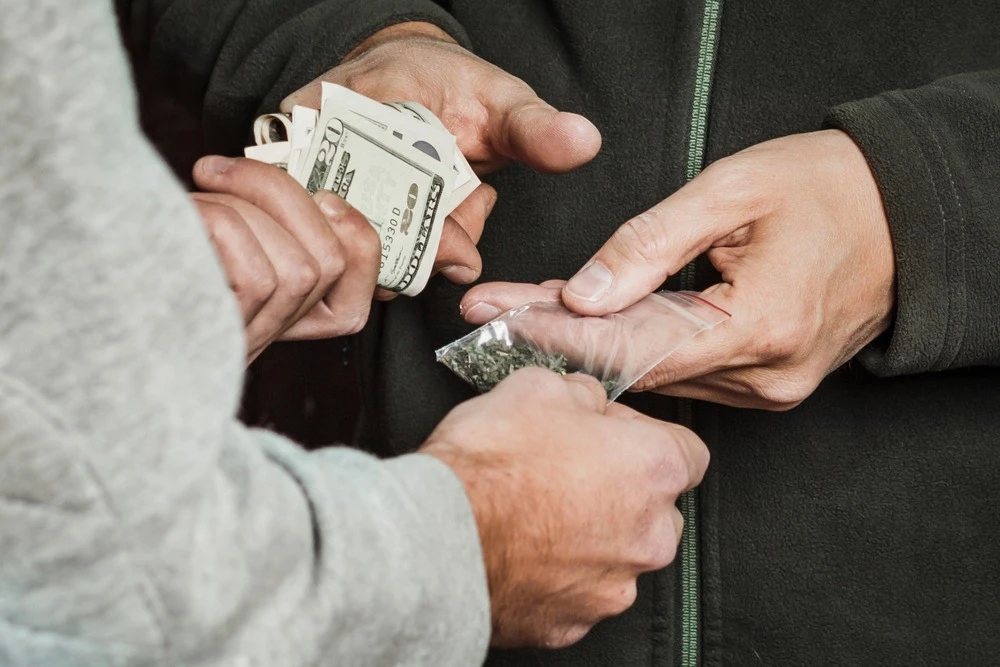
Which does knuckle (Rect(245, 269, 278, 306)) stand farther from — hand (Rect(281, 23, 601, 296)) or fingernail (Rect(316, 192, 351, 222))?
hand (Rect(281, 23, 601, 296))

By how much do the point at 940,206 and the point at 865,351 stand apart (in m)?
0.20

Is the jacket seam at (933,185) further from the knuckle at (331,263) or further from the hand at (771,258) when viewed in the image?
the knuckle at (331,263)

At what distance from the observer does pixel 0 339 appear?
40 centimetres

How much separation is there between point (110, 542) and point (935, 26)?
105 centimetres

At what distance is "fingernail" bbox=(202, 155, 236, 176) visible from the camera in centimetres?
92

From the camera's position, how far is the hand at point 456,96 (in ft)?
3.77

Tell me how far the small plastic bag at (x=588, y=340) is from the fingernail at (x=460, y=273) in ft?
0.43

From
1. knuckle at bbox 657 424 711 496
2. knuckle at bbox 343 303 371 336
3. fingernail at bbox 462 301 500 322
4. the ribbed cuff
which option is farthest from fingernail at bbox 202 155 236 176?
the ribbed cuff

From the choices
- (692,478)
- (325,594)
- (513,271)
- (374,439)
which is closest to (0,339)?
(325,594)

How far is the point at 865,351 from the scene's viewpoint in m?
1.05

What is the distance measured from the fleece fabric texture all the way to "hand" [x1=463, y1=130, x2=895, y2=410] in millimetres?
38

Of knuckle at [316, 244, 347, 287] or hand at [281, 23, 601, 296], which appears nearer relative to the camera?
knuckle at [316, 244, 347, 287]

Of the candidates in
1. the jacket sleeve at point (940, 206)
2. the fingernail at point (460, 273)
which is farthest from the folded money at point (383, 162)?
the jacket sleeve at point (940, 206)

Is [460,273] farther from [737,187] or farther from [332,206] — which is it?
[737,187]
